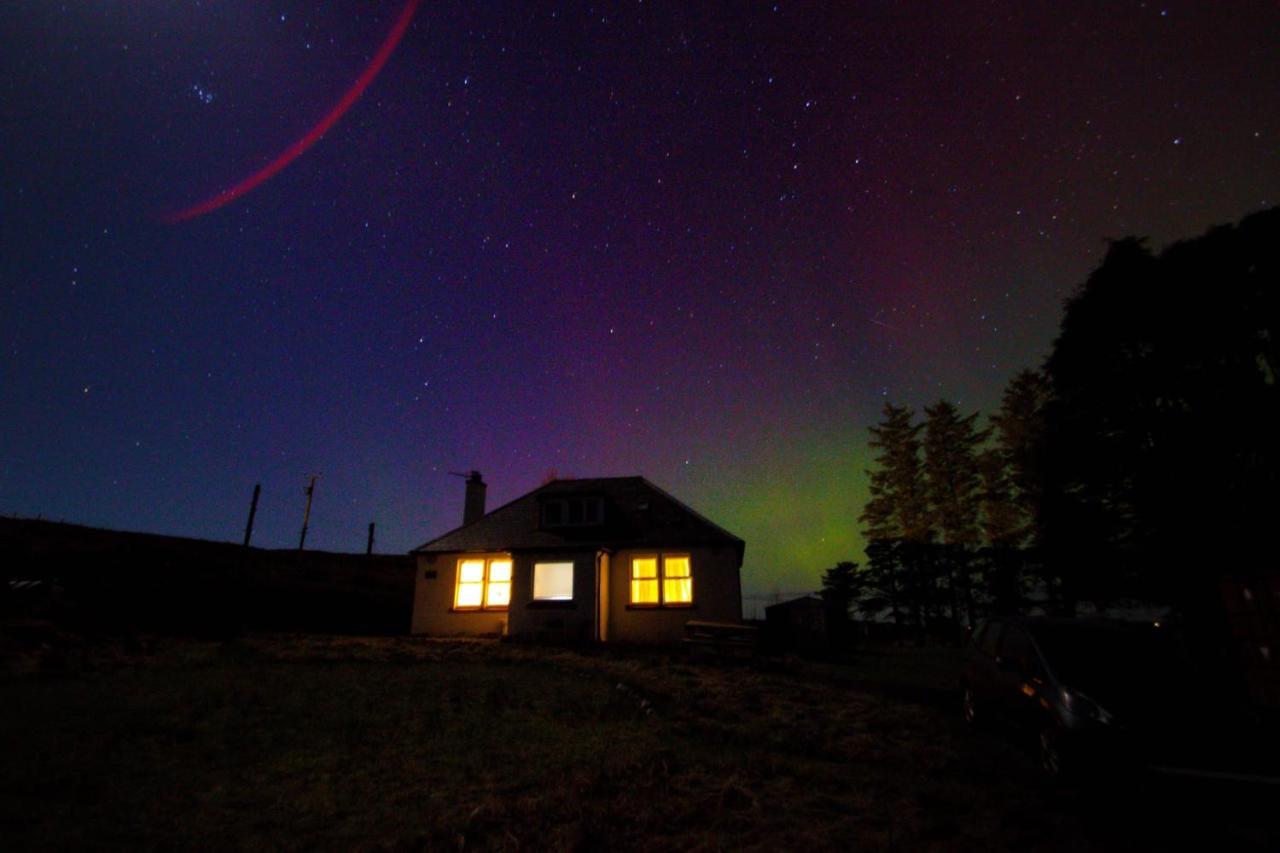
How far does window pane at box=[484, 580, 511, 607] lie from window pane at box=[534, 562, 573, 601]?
1209mm

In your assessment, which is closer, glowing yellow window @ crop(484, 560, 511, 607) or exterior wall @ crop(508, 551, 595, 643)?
exterior wall @ crop(508, 551, 595, 643)

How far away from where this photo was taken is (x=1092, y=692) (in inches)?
236

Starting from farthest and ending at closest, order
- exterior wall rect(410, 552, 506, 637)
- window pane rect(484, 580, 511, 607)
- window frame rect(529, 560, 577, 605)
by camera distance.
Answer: window pane rect(484, 580, 511, 607), exterior wall rect(410, 552, 506, 637), window frame rect(529, 560, 577, 605)

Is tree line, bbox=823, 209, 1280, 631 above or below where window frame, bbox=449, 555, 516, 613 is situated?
above

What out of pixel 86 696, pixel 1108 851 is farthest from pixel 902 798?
pixel 86 696

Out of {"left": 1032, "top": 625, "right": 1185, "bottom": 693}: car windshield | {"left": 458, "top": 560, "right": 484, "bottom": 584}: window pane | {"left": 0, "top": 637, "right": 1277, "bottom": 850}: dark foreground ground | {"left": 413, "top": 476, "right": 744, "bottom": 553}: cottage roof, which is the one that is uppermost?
{"left": 413, "top": 476, "right": 744, "bottom": 553}: cottage roof

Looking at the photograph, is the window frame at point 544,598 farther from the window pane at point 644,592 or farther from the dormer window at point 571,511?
the window pane at point 644,592

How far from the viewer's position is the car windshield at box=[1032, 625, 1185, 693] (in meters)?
6.23

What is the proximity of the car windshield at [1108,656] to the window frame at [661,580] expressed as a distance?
42.8 feet

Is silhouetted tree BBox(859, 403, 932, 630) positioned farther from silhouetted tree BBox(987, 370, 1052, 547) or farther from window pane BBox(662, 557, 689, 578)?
window pane BBox(662, 557, 689, 578)

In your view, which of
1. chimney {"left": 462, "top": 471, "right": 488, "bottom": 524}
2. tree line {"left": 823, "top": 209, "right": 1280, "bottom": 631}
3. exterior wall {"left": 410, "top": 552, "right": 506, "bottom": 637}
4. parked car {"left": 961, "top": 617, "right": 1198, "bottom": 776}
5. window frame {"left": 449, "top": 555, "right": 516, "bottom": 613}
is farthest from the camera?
chimney {"left": 462, "top": 471, "right": 488, "bottom": 524}

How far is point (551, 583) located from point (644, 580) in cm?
372

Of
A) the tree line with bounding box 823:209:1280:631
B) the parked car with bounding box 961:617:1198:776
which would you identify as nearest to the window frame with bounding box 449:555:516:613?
the tree line with bounding box 823:209:1280:631

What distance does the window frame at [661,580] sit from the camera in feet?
64.0
